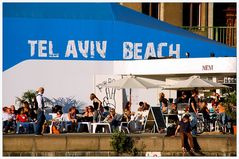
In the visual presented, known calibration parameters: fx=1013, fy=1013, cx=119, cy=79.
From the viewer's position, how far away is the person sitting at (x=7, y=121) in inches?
1059

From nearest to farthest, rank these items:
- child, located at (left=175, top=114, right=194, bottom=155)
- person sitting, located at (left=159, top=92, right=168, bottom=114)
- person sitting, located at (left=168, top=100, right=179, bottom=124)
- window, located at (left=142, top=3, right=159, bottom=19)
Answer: child, located at (left=175, top=114, right=194, bottom=155), person sitting, located at (left=168, top=100, right=179, bottom=124), person sitting, located at (left=159, top=92, right=168, bottom=114), window, located at (left=142, top=3, right=159, bottom=19)

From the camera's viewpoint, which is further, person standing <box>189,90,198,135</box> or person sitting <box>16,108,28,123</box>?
person sitting <box>16,108,28,123</box>

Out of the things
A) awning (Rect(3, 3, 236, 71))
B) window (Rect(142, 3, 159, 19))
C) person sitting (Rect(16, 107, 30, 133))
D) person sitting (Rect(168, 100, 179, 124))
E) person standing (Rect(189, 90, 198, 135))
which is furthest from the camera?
window (Rect(142, 3, 159, 19))

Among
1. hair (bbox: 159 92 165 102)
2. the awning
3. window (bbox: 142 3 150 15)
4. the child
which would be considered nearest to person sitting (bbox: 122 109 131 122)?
hair (bbox: 159 92 165 102)

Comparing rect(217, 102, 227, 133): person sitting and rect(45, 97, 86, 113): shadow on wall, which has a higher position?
rect(45, 97, 86, 113): shadow on wall

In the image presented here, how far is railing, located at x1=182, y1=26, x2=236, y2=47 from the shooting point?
124ft

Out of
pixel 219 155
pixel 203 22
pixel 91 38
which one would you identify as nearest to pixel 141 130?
pixel 219 155

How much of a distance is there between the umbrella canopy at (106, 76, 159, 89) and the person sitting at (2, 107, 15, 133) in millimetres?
3064

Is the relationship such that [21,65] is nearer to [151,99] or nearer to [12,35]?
[12,35]

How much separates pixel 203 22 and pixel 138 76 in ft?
31.9

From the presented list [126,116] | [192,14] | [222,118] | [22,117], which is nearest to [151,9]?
[192,14]

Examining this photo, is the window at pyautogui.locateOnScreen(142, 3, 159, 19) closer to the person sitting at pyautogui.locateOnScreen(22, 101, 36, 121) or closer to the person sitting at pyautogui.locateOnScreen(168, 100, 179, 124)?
the person sitting at pyautogui.locateOnScreen(168, 100, 179, 124)

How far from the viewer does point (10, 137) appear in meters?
25.1

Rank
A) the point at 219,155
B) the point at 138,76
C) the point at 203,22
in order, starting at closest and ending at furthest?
the point at 219,155, the point at 138,76, the point at 203,22
